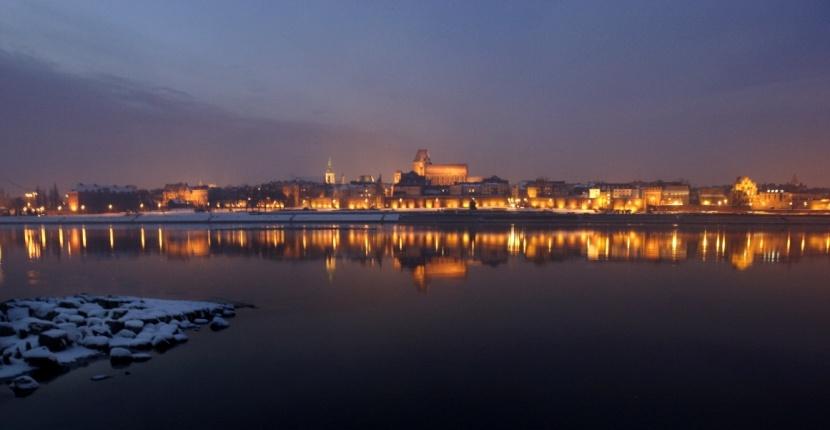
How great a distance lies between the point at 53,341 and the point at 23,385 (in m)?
1.73

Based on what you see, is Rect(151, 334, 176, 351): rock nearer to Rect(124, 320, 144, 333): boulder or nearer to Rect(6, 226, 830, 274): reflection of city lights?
Rect(124, 320, 144, 333): boulder

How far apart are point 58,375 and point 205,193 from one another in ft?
412

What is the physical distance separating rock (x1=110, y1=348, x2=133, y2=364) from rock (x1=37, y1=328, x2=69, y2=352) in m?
1.07

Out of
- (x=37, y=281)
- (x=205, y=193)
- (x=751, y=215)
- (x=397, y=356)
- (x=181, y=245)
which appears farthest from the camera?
(x=205, y=193)

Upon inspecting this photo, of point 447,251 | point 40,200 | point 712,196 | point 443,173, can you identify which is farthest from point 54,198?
point 712,196

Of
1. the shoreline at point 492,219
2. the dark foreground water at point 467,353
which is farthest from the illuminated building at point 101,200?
the dark foreground water at point 467,353

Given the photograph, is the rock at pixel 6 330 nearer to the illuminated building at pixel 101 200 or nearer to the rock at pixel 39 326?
the rock at pixel 39 326

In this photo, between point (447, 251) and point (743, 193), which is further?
point (743, 193)

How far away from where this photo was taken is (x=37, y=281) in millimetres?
17297

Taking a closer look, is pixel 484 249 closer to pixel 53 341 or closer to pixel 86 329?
pixel 86 329

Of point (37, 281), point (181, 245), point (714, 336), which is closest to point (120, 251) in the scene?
point (181, 245)

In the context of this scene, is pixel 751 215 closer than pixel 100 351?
No

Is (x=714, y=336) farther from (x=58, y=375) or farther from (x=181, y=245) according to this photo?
(x=181, y=245)

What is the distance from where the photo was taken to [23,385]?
8000mm
